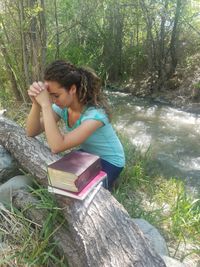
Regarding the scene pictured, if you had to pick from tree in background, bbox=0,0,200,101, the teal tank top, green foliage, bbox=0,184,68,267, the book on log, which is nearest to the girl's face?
the teal tank top

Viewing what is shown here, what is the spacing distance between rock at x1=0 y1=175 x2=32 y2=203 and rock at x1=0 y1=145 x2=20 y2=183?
0.88 ft

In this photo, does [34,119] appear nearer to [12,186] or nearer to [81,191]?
[12,186]

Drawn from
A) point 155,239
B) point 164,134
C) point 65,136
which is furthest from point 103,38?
point 155,239

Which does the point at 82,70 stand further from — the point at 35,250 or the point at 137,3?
the point at 137,3

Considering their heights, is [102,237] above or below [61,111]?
below

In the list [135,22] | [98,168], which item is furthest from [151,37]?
[98,168]

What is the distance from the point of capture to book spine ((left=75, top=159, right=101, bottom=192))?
201 centimetres

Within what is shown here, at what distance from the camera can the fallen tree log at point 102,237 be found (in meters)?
1.76

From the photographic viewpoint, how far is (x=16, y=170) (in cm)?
299

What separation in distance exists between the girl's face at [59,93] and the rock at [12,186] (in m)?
0.58

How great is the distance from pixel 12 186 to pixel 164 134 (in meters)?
3.39

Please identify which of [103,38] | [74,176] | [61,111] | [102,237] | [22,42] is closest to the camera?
[102,237]

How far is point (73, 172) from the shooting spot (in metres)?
2.01

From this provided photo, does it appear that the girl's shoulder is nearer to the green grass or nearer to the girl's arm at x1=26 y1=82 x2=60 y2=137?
the girl's arm at x1=26 y1=82 x2=60 y2=137
